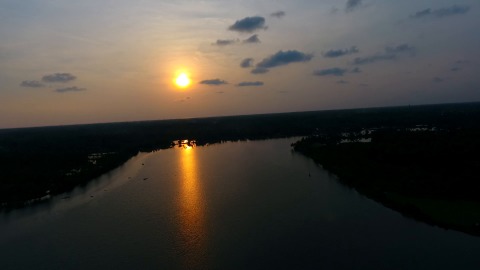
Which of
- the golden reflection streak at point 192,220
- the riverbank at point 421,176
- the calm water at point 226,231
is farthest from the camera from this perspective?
the riverbank at point 421,176

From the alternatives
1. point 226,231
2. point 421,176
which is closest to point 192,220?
point 226,231

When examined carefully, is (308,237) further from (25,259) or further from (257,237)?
(25,259)

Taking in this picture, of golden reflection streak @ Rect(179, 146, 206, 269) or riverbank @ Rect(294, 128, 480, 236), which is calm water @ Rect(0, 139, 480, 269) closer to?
golden reflection streak @ Rect(179, 146, 206, 269)

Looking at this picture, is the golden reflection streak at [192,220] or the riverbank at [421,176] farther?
the riverbank at [421,176]

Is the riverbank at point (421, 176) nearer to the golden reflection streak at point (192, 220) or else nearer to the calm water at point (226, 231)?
the calm water at point (226, 231)

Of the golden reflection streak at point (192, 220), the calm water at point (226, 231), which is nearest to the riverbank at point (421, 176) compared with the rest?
the calm water at point (226, 231)

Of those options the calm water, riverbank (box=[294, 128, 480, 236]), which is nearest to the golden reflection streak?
the calm water

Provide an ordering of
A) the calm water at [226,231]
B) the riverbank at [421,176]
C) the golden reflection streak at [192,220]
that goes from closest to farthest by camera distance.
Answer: the calm water at [226,231], the golden reflection streak at [192,220], the riverbank at [421,176]
